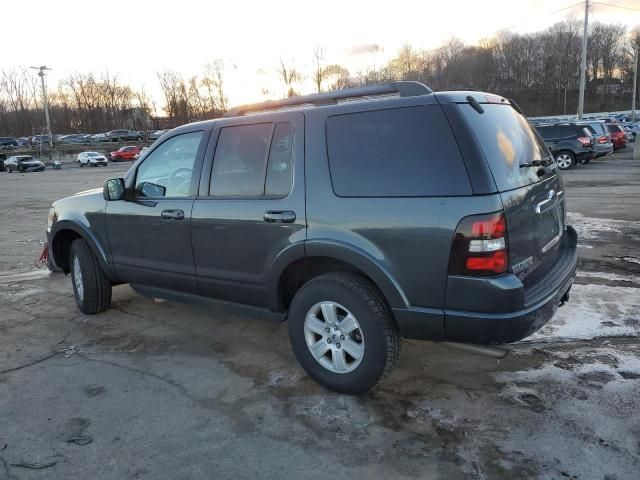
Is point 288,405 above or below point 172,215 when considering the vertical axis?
below

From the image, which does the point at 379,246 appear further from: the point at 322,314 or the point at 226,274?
the point at 226,274

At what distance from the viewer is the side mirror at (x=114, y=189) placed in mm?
4609

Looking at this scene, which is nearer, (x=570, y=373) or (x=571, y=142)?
(x=570, y=373)

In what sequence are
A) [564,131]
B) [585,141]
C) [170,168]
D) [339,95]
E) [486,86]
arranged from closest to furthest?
[339,95] → [170,168] → [585,141] → [564,131] → [486,86]

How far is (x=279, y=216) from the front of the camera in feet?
11.5

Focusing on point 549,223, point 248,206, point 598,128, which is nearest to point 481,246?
point 549,223

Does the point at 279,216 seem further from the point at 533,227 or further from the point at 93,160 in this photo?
the point at 93,160

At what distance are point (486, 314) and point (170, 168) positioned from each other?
114 inches

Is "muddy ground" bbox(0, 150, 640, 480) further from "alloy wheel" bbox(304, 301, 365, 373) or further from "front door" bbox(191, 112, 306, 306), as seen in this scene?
"front door" bbox(191, 112, 306, 306)

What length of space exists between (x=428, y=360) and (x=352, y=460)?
1.36 metres

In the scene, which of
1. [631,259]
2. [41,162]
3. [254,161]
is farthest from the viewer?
[41,162]

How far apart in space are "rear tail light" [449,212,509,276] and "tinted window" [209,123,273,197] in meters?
1.50

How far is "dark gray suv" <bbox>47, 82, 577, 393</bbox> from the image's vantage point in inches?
113

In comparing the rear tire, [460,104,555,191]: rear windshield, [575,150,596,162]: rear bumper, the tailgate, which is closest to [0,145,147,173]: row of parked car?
the rear tire
